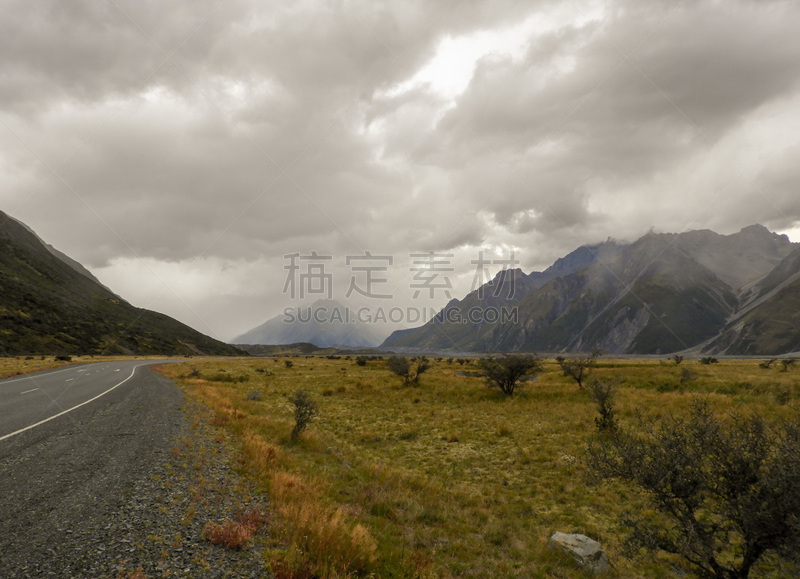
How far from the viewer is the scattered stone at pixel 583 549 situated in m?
7.68

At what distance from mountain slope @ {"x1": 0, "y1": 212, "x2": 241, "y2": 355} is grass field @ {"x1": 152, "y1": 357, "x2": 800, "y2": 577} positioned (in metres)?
74.9

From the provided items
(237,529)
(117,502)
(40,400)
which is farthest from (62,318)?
(237,529)

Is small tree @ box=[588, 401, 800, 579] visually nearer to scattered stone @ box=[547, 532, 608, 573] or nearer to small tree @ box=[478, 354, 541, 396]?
scattered stone @ box=[547, 532, 608, 573]

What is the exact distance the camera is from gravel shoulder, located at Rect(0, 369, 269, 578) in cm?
515

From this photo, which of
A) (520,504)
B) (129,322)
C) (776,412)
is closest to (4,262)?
(129,322)

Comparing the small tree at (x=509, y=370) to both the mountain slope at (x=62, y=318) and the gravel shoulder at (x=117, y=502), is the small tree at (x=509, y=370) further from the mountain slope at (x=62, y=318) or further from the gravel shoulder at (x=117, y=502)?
the mountain slope at (x=62, y=318)

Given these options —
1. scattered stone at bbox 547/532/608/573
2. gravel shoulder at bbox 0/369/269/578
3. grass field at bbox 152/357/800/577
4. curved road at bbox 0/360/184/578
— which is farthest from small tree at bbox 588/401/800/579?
curved road at bbox 0/360/184/578

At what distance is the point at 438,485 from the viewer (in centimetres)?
1188

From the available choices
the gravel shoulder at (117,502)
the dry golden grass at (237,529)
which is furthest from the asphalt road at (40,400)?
the dry golden grass at (237,529)

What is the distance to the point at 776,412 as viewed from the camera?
63.2 feet

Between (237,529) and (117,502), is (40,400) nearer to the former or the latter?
(117,502)

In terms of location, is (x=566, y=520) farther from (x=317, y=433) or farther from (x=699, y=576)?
(x=317, y=433)

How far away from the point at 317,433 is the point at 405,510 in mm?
9060

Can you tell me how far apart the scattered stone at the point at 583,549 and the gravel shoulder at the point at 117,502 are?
7.02 meters
